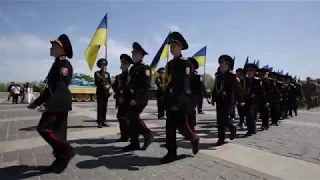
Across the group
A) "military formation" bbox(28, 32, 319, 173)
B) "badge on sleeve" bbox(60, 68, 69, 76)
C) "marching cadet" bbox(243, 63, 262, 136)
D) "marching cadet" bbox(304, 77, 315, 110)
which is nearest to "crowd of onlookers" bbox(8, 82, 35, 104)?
"military formation" bbox(28, 32, 319, 173)

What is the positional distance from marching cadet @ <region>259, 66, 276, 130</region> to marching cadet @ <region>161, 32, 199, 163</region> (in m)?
4.56

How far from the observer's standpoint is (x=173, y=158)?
490 cm

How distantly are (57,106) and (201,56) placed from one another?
40.6 ft

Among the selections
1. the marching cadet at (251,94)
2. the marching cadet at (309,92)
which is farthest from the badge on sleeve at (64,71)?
the marching cadet at (309,92)

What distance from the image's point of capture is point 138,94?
17.7 ft

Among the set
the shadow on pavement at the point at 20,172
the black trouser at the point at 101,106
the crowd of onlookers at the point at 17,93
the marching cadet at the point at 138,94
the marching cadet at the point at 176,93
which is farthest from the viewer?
the crowd of onlookers at the point at 17,93

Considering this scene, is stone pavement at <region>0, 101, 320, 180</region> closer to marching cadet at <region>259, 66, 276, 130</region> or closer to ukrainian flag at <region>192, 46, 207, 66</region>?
marching cadet at <region>259, 66, 276, 130</region>

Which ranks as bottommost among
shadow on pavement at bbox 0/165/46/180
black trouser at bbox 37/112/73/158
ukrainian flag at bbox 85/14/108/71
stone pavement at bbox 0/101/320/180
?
shadow on pavement at bbox 0/165/46/180

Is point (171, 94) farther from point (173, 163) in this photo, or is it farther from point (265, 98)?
point (265, 98)

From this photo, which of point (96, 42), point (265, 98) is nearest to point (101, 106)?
point (96, 42)

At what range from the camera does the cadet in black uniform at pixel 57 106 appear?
4.19 meters

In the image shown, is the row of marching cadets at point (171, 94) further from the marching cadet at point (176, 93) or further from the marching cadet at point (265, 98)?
the marching cadet at point (265, 98)

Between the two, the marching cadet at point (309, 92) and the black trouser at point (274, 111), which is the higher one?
the marching cadet at point (309, 92)

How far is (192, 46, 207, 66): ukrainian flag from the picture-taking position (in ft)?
51.3
